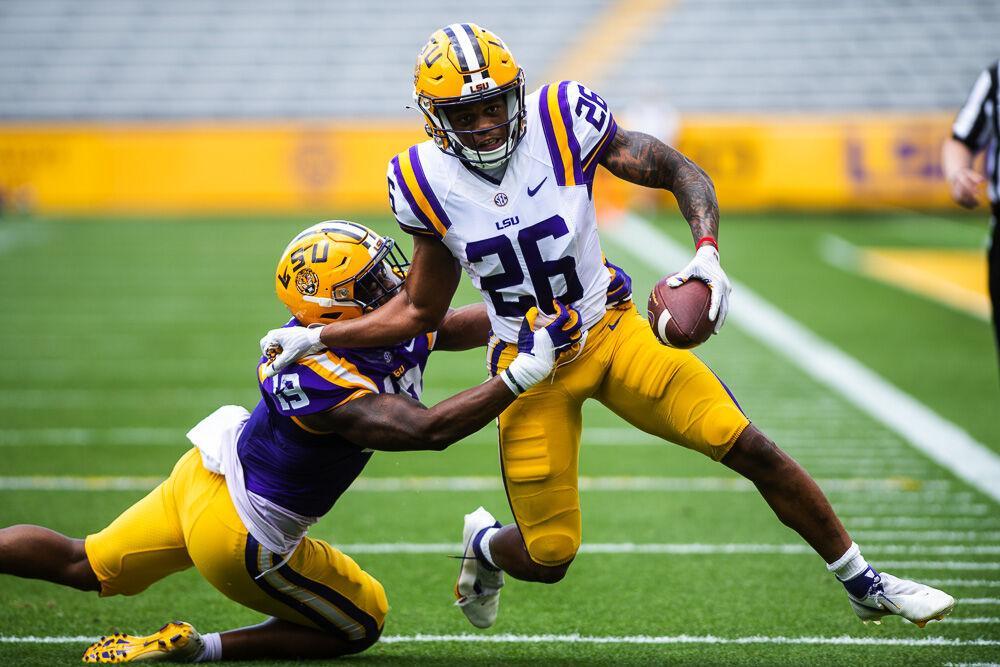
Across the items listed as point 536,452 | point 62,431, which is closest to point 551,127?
point 536,452

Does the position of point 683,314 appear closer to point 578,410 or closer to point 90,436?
point 578,410

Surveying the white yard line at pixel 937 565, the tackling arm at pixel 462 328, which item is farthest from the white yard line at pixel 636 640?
the tackling arm at pixel 462 328

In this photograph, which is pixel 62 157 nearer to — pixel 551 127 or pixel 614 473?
pixel 614 473

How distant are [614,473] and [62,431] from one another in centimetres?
315

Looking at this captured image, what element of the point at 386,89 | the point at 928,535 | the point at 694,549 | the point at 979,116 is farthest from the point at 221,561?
the point at 386,89

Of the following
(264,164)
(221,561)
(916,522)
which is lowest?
(264,164)

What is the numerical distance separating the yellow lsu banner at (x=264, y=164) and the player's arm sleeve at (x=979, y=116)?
460 inches

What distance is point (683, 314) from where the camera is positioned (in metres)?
3.25

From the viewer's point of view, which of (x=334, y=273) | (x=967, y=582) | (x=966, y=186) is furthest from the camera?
(x=966, y=186)

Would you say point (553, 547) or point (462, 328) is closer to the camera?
point (553, 547)

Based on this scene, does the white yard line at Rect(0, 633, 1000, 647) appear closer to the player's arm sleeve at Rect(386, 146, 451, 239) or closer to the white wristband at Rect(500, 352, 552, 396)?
the white wristband at Rect(500, 352, 552, 396)

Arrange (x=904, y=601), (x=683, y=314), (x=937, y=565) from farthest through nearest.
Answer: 1. (x=937, y=565)
2. (x=904, y=601)
3. (x=683, y=314)

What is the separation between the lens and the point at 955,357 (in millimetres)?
8508

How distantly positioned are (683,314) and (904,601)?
997 millimetres
